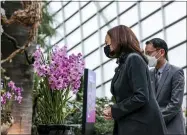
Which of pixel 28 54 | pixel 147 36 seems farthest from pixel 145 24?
pixel 28 54

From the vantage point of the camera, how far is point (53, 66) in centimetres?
350

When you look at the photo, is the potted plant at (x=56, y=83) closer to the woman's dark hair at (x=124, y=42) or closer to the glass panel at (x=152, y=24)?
the woman's dark hair at (x=124, y=42)

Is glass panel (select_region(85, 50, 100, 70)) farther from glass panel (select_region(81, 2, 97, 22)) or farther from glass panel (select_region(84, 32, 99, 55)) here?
glass panel (select_region(81, 2, 97, 22))

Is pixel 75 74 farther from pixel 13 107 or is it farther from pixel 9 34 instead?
pixel 9 34

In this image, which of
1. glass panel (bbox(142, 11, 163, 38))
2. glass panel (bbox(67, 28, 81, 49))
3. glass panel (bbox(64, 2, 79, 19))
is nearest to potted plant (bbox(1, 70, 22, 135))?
glass panel (bbox(142, 11, 163, 38))

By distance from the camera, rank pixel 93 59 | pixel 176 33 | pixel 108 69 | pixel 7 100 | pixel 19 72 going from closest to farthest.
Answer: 1. pixel 7 100
2. pixel 19 72
3. pixel 176 33
4. pixel 108 69
5. pixel 93 59

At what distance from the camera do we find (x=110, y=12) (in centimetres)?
1559

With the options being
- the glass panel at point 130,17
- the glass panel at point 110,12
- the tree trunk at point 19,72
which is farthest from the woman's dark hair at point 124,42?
the glass panel at point 110,12

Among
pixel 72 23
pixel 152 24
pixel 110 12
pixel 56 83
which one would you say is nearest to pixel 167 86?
pixel 56 83

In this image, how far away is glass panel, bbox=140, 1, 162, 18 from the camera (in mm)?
13648

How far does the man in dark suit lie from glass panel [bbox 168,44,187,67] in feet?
32.4

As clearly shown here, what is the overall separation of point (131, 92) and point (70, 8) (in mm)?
15965

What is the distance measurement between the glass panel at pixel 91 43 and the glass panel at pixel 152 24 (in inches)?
104

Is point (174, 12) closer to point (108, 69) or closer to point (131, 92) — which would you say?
point (108, 69)
